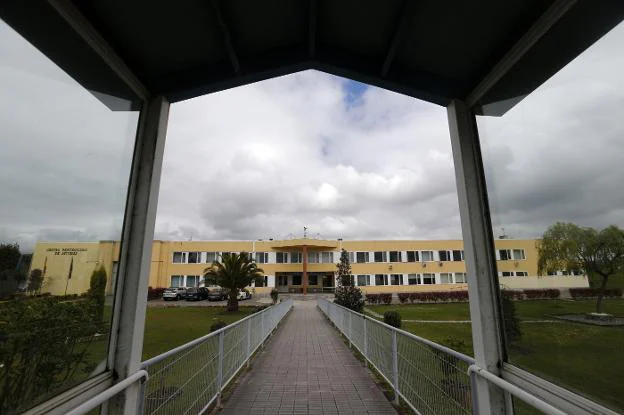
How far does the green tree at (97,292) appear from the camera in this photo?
2.65 m

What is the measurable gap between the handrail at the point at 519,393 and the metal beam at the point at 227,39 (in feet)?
10.9

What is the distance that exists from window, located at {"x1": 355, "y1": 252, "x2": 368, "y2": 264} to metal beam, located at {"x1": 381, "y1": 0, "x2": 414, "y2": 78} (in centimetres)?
4192

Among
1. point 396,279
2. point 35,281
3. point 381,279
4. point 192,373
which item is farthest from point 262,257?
point 35,281

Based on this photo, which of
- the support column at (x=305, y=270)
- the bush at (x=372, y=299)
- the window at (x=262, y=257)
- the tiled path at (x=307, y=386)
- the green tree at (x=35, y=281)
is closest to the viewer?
the green tree at (x=35, y=281)

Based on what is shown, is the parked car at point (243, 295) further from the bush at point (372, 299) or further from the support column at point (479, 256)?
the support column at point (479, 256)

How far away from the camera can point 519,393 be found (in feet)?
6.98

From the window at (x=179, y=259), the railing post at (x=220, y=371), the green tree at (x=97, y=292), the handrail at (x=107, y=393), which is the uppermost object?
the window at (x=179, y=259)

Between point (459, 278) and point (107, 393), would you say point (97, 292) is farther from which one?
point (459, 278)

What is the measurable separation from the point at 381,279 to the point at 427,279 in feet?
18.5

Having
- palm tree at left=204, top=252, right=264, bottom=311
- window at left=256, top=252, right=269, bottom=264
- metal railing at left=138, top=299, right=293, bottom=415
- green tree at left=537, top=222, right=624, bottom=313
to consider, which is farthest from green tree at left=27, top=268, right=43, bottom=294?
window at left=256, top=252, right=269, bottom=264

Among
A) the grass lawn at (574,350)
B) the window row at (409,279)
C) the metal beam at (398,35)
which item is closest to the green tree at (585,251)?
the grass lawn at (574,350)

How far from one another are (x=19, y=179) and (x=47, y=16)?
3.38ft

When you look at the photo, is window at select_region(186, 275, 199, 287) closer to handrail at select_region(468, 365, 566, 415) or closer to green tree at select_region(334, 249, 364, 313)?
green tree at select_region(334, 249, 364, 313)

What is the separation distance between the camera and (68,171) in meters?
2.35
